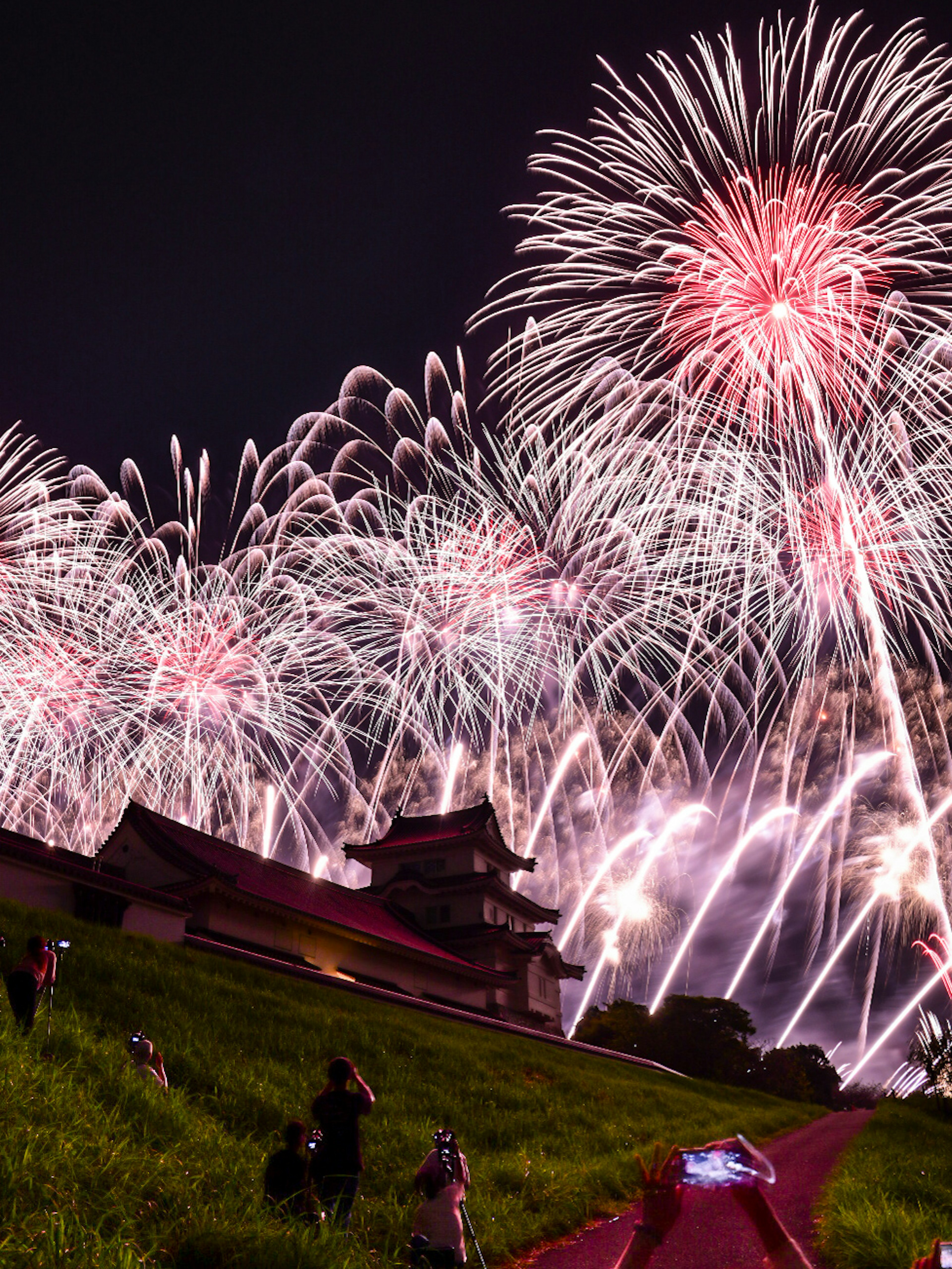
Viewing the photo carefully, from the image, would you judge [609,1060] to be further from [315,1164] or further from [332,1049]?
[315,1164]

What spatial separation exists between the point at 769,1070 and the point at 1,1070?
2897 inches

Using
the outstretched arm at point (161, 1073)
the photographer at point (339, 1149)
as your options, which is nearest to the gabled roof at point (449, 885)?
the outstretched arm at point (161, 1073)

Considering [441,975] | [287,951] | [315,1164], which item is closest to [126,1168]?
[315,1164]

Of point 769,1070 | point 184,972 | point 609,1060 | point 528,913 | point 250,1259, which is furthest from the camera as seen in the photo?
point 769,1070

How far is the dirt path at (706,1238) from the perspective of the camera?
32.0ft

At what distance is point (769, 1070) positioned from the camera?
72125 mm

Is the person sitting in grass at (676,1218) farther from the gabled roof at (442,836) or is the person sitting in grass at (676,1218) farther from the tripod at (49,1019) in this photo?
the gabled roof at (442,836)

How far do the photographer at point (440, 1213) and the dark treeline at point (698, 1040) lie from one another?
5750 cm

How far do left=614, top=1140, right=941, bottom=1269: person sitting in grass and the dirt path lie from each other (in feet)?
14.5

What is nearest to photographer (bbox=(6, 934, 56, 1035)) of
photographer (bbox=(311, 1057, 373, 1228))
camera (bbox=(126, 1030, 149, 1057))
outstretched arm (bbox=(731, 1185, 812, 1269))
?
camera (bbox=(126, 1030, 149, 1057))

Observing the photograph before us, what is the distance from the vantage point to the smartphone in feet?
9.64

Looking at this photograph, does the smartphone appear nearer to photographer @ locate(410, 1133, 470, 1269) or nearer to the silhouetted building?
photographer @ locate(410, 1133, 470, 1269)

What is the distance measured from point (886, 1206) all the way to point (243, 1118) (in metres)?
7.37

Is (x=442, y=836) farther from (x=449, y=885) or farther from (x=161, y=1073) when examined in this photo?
(x=161, y=1073)
